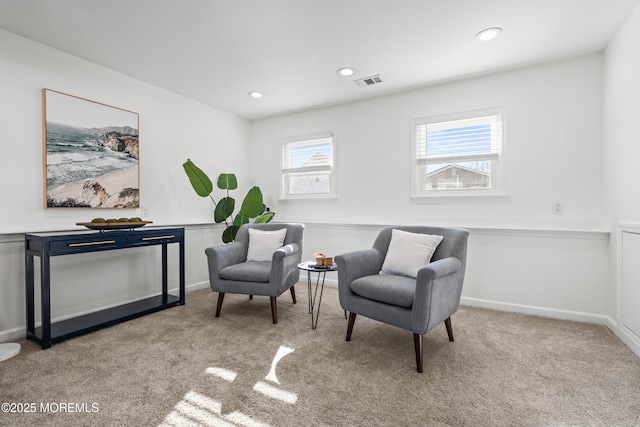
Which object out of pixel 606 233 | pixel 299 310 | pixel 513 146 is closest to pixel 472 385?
pixel 299 310

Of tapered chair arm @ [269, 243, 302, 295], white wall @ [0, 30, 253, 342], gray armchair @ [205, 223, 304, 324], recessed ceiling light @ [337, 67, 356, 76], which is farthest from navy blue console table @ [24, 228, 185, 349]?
recessed ceiling light @ [337, 67, 356, 76]

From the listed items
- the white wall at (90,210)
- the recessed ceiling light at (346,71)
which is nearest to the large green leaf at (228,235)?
the white wall at (90,210)

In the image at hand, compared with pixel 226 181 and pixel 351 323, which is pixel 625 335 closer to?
pixel 351 323

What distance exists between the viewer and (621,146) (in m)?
2.40

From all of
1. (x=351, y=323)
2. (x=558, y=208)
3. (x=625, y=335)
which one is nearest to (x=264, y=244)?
(x=351, y=323)

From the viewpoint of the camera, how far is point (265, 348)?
225 cm

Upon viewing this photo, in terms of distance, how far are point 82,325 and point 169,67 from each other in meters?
2.40

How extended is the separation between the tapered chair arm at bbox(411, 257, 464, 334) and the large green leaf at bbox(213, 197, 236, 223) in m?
2.65

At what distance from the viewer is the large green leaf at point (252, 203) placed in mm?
3812

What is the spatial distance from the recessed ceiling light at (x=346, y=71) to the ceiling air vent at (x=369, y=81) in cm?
20

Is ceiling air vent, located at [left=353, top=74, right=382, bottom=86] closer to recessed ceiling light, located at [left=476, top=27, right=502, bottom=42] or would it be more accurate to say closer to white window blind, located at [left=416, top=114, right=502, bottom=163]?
white window blind, located at [left=416, top=114, right=502, bottom=163]

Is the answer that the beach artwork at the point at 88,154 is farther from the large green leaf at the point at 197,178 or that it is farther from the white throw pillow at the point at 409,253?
the white throw pillow at the point at 409,253

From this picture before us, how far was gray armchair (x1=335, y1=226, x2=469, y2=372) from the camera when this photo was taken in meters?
1.93

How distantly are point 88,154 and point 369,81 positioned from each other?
2.84 metres
